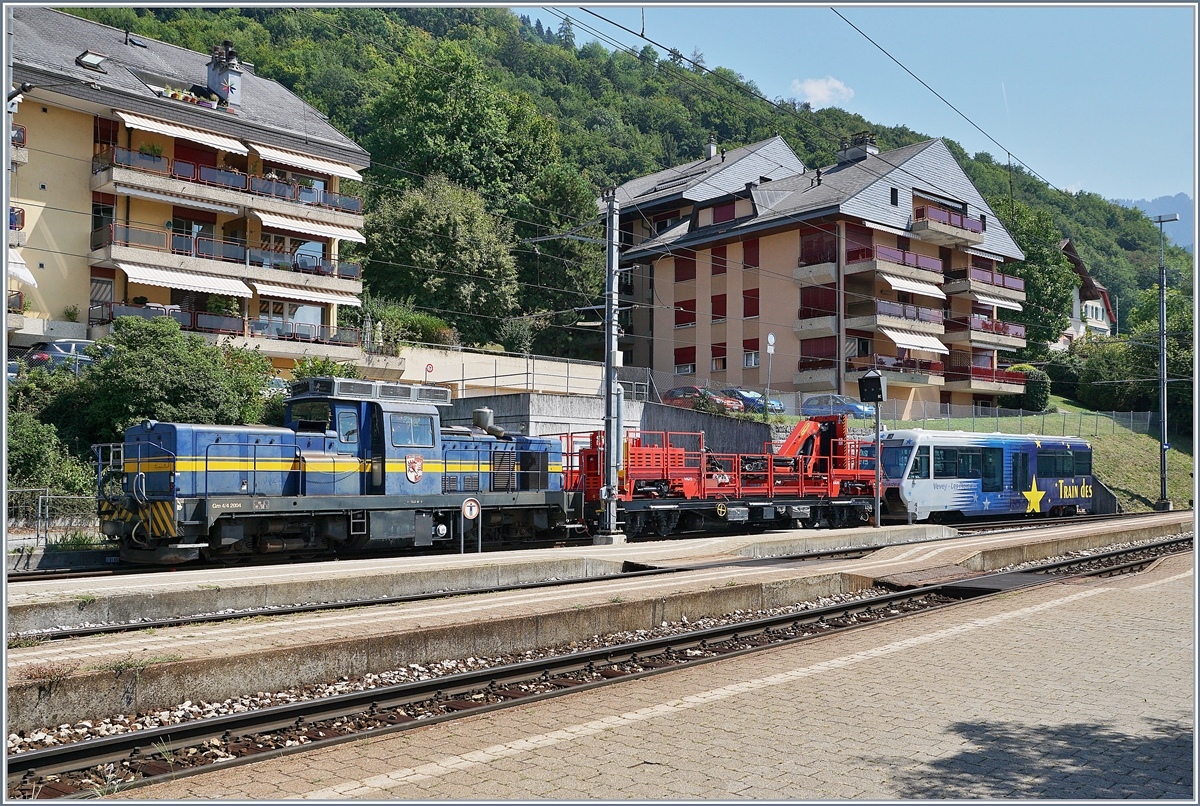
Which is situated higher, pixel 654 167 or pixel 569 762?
pixel 654 167

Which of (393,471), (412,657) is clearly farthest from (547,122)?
(412,657)

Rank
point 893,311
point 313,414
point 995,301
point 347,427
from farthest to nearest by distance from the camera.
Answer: point 995,301 < point 893,311 < point 347,427 < point 313,414

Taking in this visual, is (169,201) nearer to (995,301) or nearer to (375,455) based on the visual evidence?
(375,455)

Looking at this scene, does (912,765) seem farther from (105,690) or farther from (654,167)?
(654,167)

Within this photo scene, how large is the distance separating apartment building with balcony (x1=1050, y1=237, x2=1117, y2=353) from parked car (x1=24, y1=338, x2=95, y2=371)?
6901 centimetres

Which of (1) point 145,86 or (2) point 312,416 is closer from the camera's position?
(2) point 312,416

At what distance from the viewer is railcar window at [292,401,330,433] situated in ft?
61.8

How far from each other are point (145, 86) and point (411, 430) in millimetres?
24846

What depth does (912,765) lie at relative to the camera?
625 cm

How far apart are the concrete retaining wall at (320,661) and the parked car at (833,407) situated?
32250mm

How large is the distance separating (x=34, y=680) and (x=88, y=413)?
20555mm

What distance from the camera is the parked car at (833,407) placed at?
43.6 metres

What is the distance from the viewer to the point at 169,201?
35.6m

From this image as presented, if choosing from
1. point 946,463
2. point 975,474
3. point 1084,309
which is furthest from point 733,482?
point 1084,309
